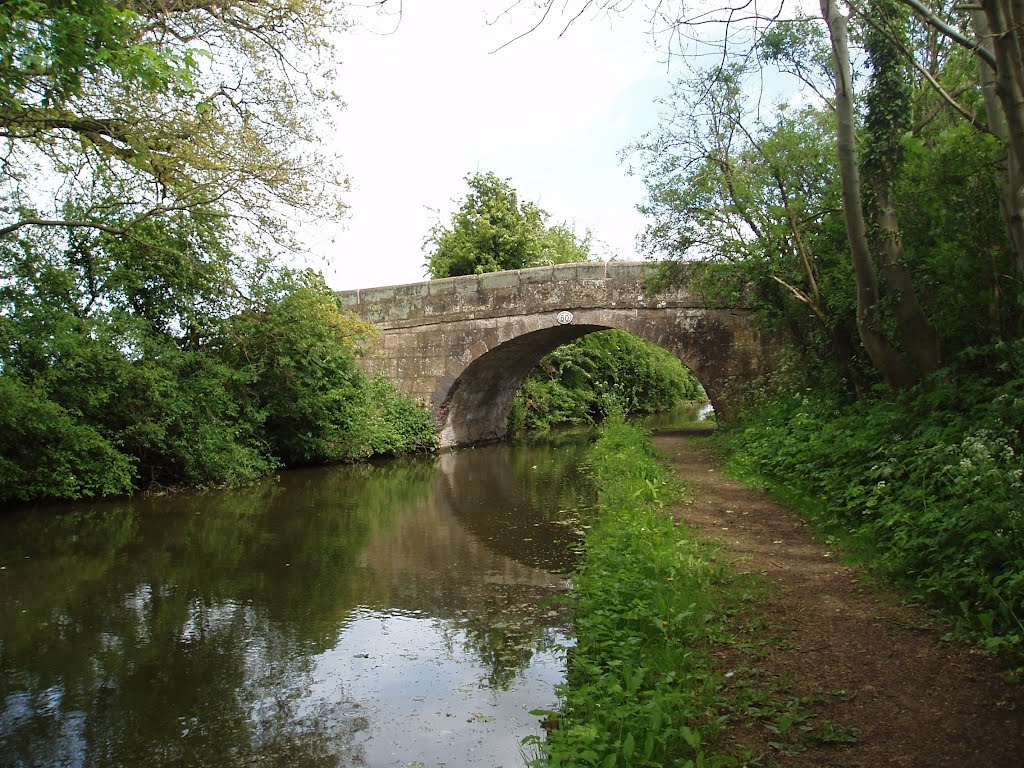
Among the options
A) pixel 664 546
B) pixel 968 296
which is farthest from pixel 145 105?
pixel 968 296

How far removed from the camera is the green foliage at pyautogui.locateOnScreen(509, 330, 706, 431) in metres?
20.3

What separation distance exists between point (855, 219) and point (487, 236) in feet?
44.9

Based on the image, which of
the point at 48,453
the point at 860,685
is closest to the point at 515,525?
the point at 860,685

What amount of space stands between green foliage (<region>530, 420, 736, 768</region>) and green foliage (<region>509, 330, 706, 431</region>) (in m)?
14.2

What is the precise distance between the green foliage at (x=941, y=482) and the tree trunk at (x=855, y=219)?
338 mm

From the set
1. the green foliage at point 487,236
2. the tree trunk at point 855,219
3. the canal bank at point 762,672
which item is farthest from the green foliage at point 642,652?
the green foliage at point 487,236

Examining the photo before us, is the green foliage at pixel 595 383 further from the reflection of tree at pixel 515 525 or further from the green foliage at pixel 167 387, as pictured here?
the green foliage at pixel 167 387

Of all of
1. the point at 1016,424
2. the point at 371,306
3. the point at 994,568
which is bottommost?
the point at 994,568

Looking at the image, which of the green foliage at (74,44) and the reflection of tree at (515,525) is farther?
the green foliage at (74,44)

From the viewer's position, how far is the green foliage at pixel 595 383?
2030 centimetres

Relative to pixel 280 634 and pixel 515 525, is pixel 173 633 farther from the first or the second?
pixel 515 525

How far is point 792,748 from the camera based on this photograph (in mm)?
2461

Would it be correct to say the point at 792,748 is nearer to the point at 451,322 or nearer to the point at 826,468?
the point at 826,468

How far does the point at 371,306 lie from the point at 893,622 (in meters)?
12.7
